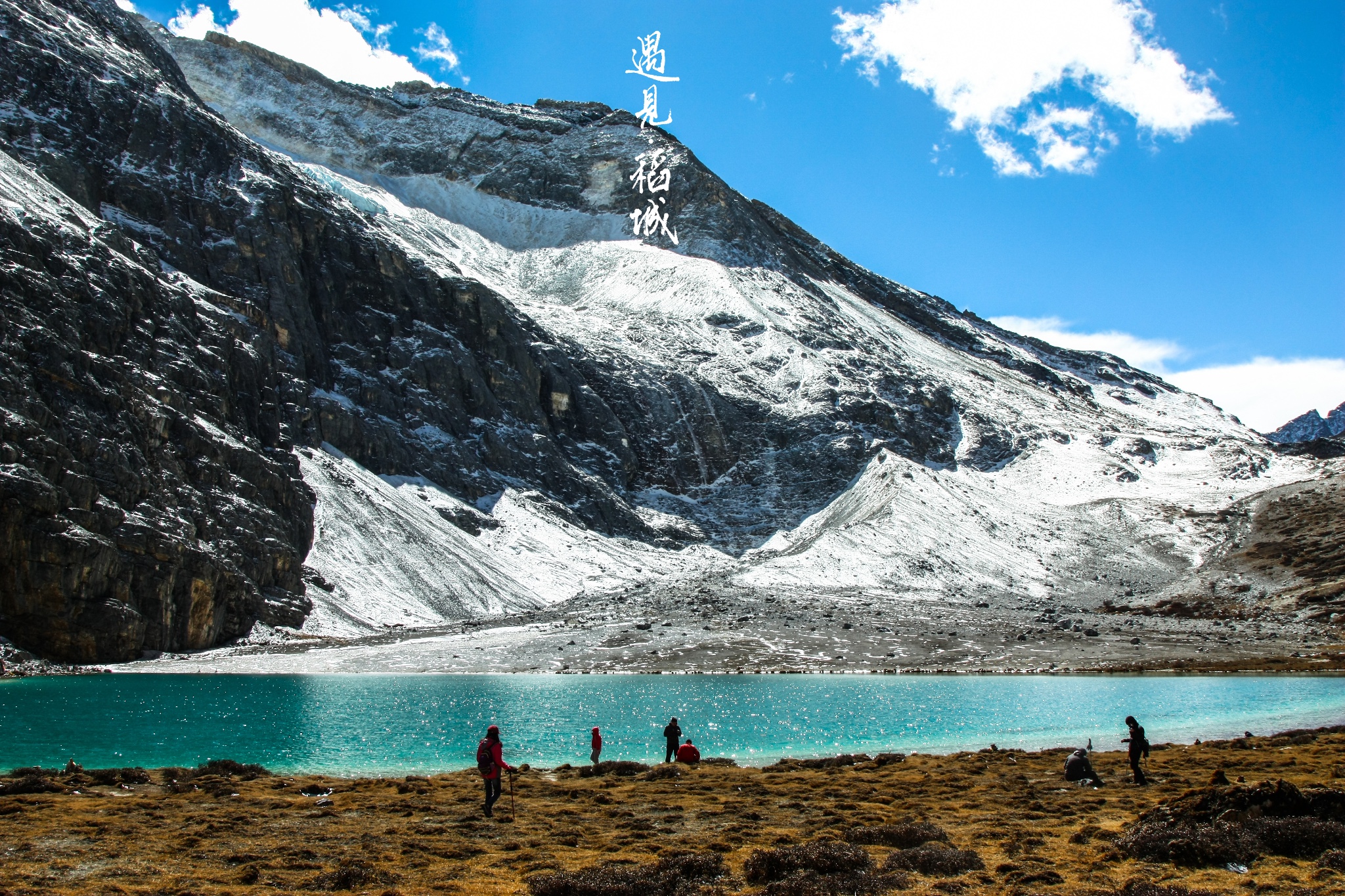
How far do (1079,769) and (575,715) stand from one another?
29076 mm

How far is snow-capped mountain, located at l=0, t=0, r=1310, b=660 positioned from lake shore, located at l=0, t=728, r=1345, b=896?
62856 millimetres

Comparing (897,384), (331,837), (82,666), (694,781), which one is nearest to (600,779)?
(694,781)

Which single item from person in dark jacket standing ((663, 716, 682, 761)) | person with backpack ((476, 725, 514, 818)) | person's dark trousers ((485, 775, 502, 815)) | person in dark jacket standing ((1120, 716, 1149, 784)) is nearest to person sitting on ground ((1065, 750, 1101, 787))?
person in dark jacket standing ((1120, 716, 1149, 784))

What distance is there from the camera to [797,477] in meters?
163

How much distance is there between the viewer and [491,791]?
20906mm

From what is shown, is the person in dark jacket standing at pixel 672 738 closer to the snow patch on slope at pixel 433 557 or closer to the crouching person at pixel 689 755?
the crouching person at pixel 689 755

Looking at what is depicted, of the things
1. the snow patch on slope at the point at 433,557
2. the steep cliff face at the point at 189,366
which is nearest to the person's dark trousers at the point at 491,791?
the steep cliff face at the point at 189,366

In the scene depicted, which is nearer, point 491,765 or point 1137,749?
point 491,765

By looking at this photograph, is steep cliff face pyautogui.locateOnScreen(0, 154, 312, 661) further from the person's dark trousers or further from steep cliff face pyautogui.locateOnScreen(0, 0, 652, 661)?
the person's dark trousers

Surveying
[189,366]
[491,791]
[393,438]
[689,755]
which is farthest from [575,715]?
[393,438]

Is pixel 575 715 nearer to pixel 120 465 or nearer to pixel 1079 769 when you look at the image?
pixel 1079 769

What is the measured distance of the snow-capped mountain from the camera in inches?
3246

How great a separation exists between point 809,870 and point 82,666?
3049 inches

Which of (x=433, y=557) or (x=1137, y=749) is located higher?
(x=433, y=557)
